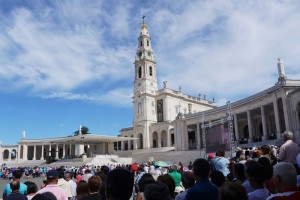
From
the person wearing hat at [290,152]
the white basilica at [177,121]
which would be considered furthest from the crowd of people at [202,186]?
the white basilica at [177,121]

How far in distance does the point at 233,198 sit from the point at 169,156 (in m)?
46.5

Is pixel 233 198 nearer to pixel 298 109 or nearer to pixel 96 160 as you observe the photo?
pixel 298 109

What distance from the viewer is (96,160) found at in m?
52.4

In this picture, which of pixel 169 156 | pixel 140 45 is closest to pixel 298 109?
pixel 169 156

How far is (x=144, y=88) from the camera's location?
6562 cm

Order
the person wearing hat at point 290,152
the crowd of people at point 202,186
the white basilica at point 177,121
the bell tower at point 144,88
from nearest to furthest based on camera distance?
the crowd of people at point 202,186
the person wearing hat at point 290,152
the white basilica at point 177,121
the bell tower at point 144,88

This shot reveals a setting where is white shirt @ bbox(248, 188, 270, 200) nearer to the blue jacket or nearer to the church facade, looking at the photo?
the blue jacket

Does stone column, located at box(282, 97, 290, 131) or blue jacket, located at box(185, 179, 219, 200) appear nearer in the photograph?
blue jacket, located at box(185, 179, 219, 200)

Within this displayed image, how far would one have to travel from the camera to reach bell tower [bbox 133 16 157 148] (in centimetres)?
6475

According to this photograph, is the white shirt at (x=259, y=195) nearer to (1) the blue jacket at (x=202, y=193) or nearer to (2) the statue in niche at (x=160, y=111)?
(1) the blue jacket at (x=202, y=193)

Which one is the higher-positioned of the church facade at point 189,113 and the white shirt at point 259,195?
the church facade at point 189,113

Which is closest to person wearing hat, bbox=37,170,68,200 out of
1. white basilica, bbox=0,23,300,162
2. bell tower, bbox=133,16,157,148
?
white basilica, bbox=0,23,300,162

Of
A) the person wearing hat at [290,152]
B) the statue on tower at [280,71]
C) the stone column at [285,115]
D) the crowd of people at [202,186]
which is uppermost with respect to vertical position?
the statue on tower at [280,71]

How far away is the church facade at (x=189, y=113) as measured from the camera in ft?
108
